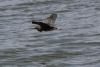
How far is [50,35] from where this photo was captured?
53.2 ft

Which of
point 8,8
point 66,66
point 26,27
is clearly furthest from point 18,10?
point 66,66

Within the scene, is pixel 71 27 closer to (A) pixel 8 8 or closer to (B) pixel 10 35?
(B) pixel 10 35

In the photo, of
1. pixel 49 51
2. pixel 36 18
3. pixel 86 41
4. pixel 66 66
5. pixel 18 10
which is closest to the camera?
pixel 66 66

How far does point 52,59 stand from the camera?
44.6 feet

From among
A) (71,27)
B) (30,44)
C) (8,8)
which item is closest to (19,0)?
(8,8)

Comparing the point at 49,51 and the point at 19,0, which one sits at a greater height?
the point at 19,0

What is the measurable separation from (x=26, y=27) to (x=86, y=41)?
115 inches

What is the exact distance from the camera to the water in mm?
13480

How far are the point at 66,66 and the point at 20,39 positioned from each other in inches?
133

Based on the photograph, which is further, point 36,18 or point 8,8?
point 8,8

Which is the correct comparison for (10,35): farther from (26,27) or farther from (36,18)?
(36,18)

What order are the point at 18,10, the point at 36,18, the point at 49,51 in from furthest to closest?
1. the point at 18,10
2. the point at 36,18
3. the point at 49,51

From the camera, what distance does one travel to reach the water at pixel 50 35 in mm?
13480

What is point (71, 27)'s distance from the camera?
17.0 metres
